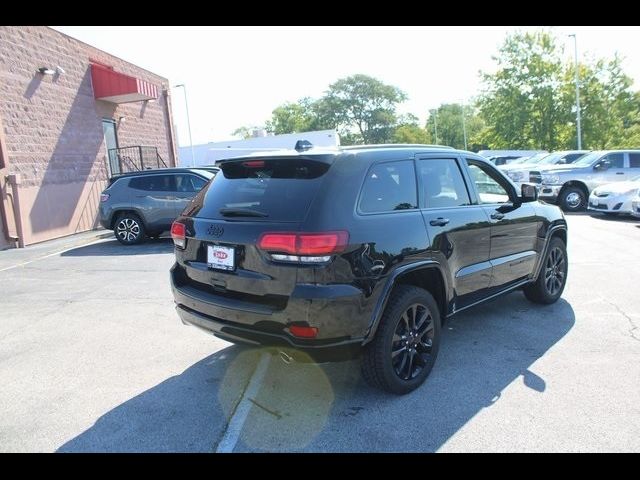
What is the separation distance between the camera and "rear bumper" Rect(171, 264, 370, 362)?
294 cm

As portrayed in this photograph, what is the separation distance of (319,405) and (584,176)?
1375 centimetres

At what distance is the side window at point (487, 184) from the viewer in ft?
14.7

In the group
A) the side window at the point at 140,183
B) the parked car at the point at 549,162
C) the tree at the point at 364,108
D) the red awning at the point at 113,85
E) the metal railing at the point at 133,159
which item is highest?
the tree at the point at 364,108

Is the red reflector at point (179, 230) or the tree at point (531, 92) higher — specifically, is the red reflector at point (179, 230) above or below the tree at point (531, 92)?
below

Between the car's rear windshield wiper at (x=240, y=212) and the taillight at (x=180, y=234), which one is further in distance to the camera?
the taillight at (x=180, y=234)

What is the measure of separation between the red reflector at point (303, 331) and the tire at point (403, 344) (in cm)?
46

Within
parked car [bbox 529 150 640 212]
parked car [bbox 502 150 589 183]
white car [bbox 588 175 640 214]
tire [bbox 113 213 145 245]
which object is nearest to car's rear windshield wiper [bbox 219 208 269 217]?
tire [bbox 113 213 145 245]

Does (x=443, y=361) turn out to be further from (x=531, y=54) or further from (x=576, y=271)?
(x=531, y=54)

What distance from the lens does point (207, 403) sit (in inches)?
134

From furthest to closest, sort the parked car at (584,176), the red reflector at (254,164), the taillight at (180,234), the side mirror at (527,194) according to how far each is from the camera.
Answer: the parked car at (584,176), the side mirror at (527,194), the taillight at (180,234), the red reflector at (254,164)

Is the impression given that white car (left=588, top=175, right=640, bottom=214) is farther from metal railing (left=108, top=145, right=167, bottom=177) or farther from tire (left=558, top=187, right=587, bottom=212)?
metal railing (left=108, top=145, right=167, bottom=177)

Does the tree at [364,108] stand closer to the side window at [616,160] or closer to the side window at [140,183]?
the side window at [616,160]

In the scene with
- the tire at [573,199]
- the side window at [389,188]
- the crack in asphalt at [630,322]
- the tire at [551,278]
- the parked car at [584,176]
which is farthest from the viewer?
the tire at [573,199]

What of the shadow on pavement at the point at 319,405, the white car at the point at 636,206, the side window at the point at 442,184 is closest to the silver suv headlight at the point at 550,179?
the white car at the point at 636,206
